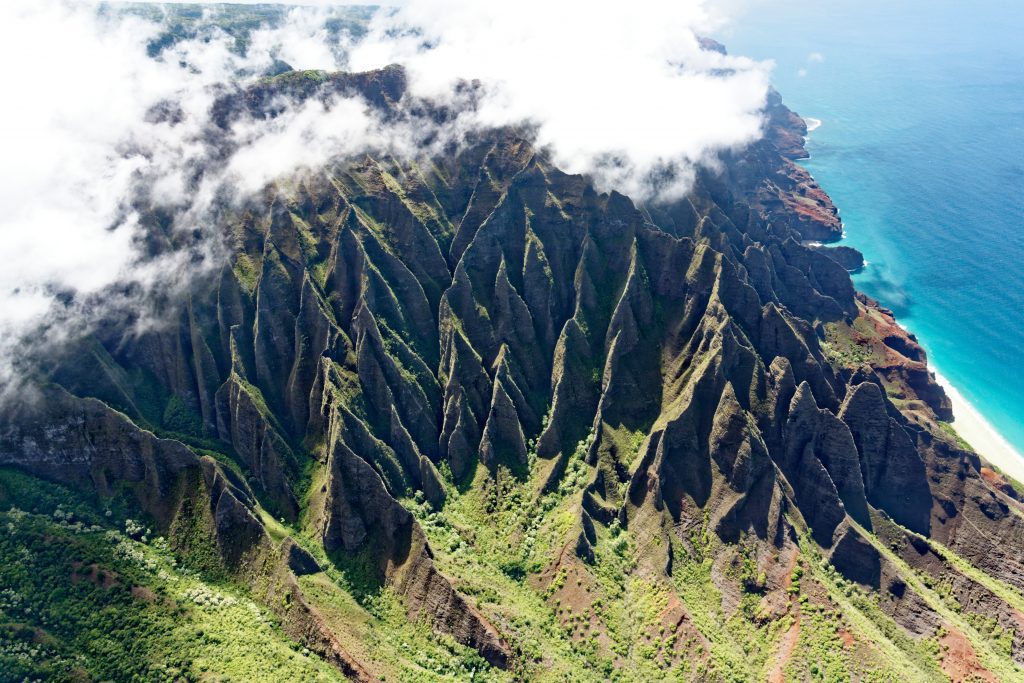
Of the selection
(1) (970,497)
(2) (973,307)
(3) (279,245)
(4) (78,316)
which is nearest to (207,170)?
(3) (279,245)

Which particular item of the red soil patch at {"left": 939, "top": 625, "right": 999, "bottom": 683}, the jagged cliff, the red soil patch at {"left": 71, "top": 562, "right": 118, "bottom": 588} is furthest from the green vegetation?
the red soil patch at {"left": 939, "top": 625, "right": 999, "bottom": 683}

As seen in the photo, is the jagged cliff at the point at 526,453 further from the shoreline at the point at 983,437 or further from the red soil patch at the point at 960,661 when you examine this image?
the shoreline at the point at 983,437

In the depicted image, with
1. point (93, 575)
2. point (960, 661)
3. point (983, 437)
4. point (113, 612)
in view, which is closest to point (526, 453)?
point (113, 612)

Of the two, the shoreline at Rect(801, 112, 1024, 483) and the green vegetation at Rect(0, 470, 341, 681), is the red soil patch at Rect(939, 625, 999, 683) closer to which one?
the shoreline at Rect(801, 112, 1024, 483)

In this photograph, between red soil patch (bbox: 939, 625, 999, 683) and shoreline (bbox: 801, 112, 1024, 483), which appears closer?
red soil patch (bbox: 939, 625, 999, 683)

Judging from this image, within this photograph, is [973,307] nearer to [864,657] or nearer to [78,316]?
[864,657]

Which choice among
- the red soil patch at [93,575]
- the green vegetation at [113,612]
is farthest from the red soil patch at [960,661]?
the red soil patch at [93,575]

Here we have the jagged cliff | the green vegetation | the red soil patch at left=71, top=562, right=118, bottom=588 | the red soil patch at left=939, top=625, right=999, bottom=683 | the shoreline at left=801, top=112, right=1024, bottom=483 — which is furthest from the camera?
the shoreline at left=801, top=112, right=1024, bottom=483
